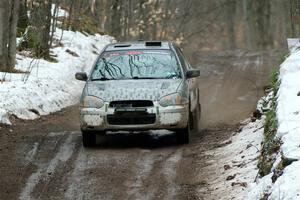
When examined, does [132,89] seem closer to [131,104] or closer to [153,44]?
[131,104]

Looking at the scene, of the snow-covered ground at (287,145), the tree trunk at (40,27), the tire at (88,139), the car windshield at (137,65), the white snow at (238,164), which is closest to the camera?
the snow-covered ground at (287,145)

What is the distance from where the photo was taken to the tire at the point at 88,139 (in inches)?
423

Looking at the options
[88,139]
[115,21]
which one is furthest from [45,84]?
[115,21]

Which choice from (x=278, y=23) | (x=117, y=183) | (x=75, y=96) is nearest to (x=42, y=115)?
(x=75, y=96)

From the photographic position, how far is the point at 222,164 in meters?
9.17

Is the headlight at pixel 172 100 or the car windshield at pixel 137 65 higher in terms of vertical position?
the car windshield at pixel 137 65

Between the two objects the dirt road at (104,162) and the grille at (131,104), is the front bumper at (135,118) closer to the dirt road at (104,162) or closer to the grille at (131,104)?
the grille at (131,104)

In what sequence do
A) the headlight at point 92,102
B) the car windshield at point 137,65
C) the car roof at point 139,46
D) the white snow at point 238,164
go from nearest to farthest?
the white snow at point 238,164 → the headlight at point 92,102 → the car windshield at point 137,65 → the car roof at point 139,46

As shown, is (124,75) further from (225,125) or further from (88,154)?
(225,125)

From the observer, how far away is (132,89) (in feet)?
34.7

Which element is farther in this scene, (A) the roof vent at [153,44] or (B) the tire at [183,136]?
(A) the roof vent at [153,44]

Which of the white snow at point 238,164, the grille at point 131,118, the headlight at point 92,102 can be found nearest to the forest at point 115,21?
the headlight at point 92,102

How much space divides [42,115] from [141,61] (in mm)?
3435

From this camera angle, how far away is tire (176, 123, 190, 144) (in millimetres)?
10773
